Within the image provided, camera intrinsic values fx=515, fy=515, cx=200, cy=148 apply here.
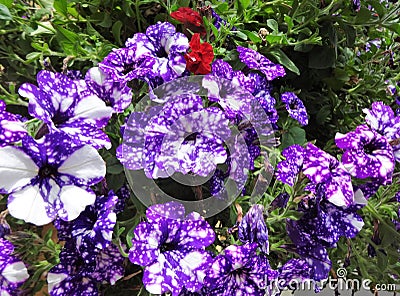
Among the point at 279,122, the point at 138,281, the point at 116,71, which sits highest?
the point at 116,71

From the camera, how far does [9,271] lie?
42 centimetres

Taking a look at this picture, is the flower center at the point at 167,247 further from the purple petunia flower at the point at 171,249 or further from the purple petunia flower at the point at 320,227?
the purple petunia flower at the point at 320,227

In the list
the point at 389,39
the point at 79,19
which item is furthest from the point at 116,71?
the point at 389,39

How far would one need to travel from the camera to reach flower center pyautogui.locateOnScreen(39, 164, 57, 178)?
38cm

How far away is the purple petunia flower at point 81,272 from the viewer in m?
0.44

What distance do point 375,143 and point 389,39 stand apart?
34cm

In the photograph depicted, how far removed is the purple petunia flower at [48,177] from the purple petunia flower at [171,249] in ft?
0.23

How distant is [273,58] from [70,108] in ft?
1.04

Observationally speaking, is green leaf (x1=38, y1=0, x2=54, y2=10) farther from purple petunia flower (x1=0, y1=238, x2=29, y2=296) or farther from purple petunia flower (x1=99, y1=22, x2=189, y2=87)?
purple petunia flower (x1=0, y1=238, x2=29, y2=296)

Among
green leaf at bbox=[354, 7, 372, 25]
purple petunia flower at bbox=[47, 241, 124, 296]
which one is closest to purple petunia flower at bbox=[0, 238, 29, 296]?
purple petunia flower at bbox=[47, 241, 124, 296]

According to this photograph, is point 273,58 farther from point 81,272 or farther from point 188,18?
point 81,272

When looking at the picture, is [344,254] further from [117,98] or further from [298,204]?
[117,98]

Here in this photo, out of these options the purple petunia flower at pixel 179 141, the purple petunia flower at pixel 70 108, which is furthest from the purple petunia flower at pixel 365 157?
the purple petunia flower at pixel 70 108

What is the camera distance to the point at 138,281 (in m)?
0.54
